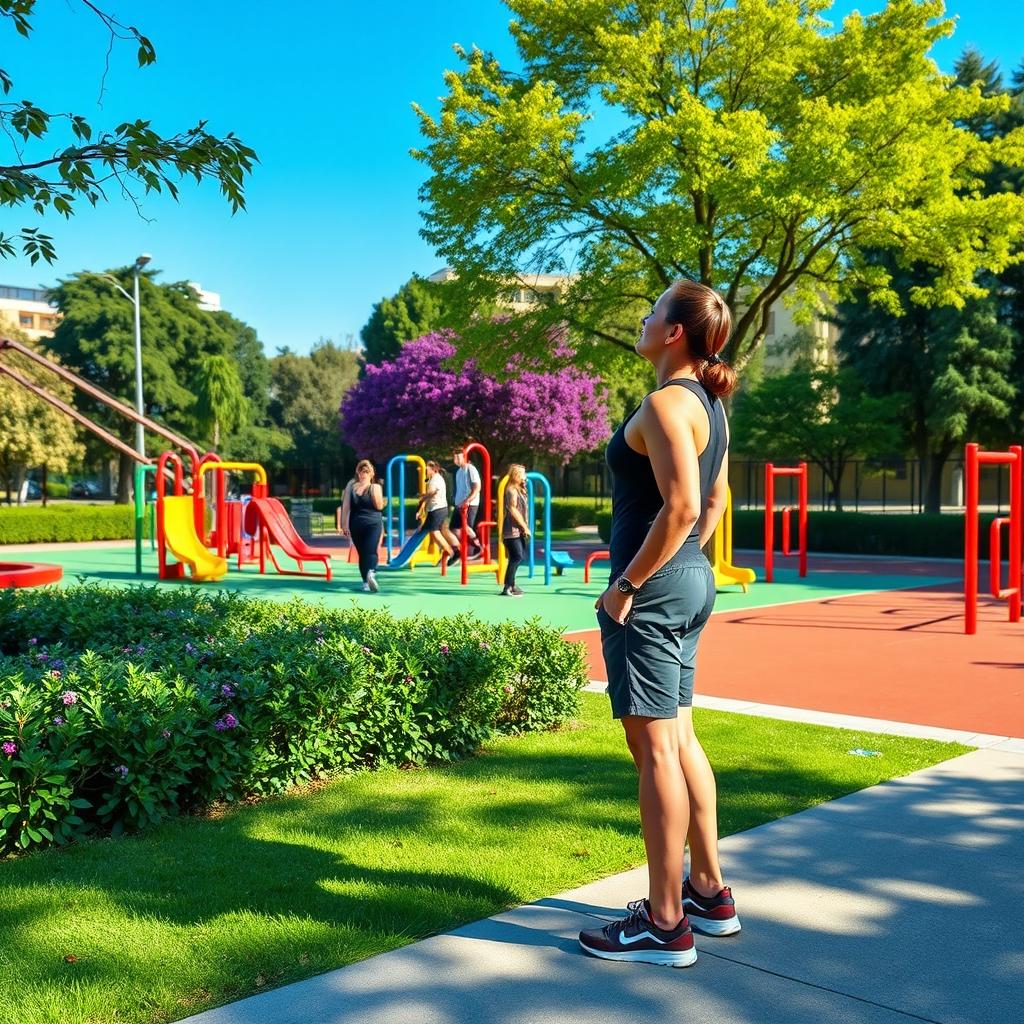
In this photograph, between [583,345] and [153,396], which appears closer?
[583,345]

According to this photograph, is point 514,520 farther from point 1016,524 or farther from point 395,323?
point 395,323

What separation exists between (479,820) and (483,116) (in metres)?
13.9

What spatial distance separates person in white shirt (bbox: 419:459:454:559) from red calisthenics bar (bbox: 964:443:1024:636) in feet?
25.1

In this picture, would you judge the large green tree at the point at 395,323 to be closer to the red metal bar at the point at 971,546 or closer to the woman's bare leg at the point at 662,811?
the red metal bar at the point at 971,546

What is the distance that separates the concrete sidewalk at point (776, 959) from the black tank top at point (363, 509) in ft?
34.6

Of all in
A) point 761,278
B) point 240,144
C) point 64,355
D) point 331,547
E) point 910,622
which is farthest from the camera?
point 64,355

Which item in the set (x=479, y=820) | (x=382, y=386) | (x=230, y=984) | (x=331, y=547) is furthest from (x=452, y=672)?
(x=382, y=386)

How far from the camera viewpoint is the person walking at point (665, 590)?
124 inches

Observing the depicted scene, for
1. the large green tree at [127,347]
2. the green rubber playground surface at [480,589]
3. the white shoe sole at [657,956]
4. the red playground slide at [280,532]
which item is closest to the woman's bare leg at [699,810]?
the white shoe sole at [657,956]

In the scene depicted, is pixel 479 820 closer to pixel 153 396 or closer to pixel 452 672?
pixel 452 672

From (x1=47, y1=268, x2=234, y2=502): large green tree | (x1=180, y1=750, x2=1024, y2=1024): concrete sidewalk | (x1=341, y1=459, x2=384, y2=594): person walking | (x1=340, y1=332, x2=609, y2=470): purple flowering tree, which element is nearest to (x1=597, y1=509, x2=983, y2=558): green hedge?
(x1=340, y1=332, x2=609, y2=470): purple flowering tree

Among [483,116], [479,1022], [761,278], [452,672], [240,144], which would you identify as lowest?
[479,1022]

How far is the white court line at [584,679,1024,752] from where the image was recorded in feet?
20.7

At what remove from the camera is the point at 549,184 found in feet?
53.1
